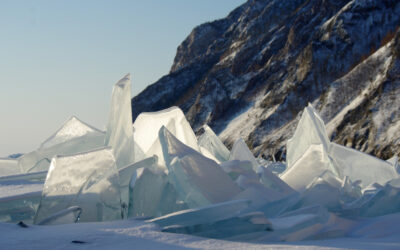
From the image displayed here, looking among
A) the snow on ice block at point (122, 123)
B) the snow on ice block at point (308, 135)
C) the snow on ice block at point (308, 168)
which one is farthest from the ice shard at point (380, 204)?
the snow on ice block at point (122, 123)

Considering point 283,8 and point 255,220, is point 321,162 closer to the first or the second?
point 255,220

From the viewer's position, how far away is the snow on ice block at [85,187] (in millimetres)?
2539

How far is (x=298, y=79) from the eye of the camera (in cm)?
3291

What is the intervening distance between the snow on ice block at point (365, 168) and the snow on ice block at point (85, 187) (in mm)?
2012

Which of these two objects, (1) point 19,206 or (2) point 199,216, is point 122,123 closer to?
(1) point 19,206

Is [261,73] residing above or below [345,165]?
above

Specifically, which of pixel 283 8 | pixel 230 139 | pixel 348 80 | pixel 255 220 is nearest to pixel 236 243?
pixel 255 220

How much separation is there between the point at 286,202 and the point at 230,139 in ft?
108

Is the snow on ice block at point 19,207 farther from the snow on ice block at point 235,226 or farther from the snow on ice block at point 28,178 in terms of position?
the snow on ice block at point 235,226

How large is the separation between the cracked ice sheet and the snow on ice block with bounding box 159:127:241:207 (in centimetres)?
43

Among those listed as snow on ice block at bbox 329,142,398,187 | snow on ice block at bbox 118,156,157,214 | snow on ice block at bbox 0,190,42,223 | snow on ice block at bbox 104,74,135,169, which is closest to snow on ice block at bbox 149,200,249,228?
snow on ice block at bbox 118,156,157,214

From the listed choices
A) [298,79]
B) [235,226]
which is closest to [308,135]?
[235,226]

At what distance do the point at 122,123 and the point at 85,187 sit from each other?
884 mm

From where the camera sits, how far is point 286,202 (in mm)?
2514
